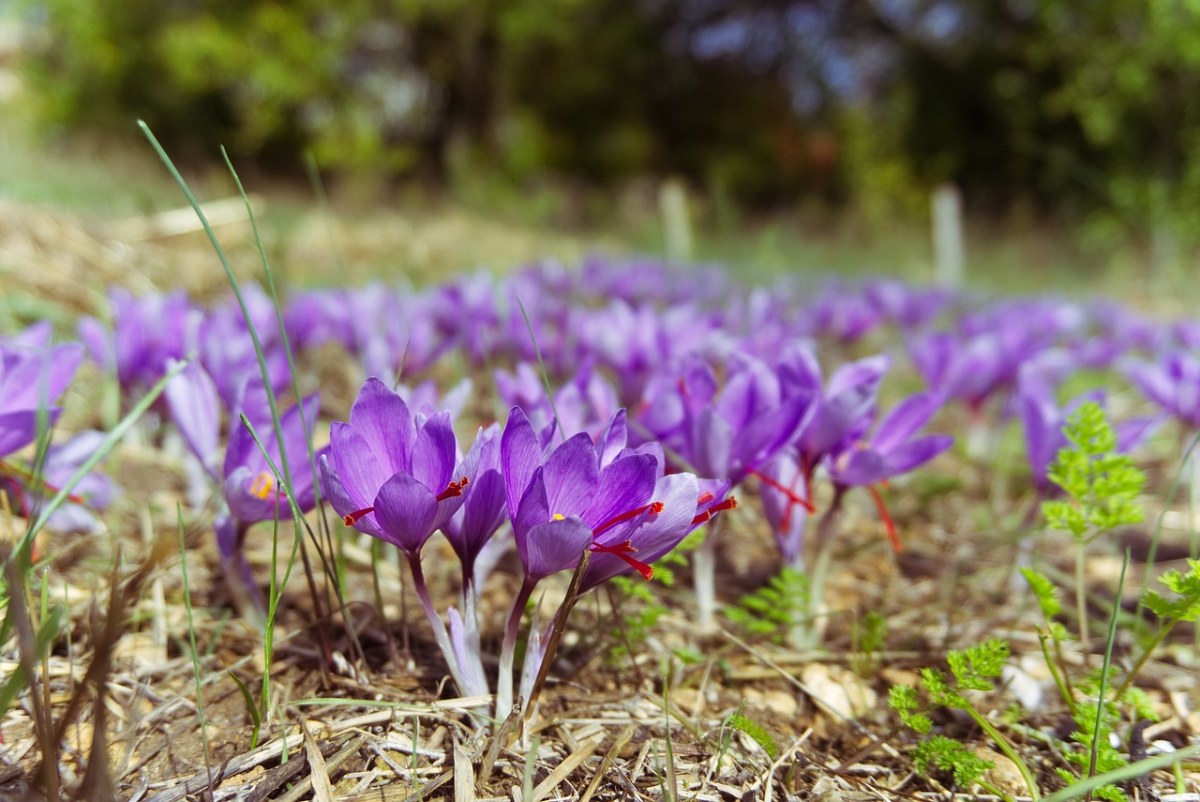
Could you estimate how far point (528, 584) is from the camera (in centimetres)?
99

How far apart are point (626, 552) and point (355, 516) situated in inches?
12.2

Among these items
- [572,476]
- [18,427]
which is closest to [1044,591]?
[572,476]

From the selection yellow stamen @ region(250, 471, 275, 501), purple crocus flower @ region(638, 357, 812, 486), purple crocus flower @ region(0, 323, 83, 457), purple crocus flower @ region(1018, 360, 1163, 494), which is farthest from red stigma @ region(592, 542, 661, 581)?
purple crocus flower @ region(1018, 360, 1163, 494)

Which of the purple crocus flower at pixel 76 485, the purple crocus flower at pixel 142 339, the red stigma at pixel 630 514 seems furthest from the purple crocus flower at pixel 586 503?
the purple crocus flower at pixel 142 339

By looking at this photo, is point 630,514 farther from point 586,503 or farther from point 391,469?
point 391,469

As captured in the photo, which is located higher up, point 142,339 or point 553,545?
point 142,339

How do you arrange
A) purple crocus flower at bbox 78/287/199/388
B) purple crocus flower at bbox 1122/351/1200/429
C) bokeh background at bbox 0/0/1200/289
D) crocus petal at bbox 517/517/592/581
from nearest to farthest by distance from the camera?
crocus petal at bbox 517/517/592/581, purple crocus flower at bbox 78/287/199/388, purple crocus flower at bbox 1122/351/1200/429, bokeh background at bbox 0/0/1200/289

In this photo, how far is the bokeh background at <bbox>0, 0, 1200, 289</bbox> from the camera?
12430 millimetres

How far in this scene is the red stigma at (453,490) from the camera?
0.93 metres

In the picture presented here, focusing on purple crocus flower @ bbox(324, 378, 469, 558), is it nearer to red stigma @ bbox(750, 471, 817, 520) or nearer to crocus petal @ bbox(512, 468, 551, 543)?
crocus petal @ bbox(512, 468, 551, 543)

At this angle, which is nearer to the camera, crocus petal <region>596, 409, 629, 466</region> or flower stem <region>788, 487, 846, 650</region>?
crocus petal <region>596, 409, 629, 466</region>

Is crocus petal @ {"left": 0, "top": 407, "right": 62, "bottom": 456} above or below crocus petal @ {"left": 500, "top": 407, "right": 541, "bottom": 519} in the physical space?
above

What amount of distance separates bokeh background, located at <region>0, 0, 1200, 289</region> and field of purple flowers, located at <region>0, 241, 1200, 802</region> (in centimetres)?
753

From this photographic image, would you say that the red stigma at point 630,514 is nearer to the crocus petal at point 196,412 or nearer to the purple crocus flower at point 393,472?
the purple crocus flower at point 393,472
